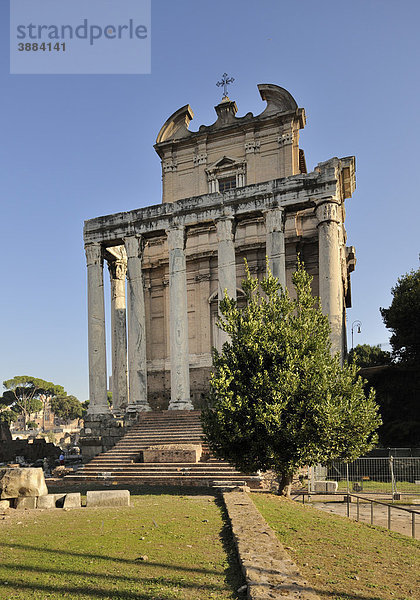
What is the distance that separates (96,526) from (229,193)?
56.6 feet

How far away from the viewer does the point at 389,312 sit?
33.2 metres

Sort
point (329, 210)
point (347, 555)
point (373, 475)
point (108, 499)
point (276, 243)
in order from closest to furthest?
point (347, 555) < point (108, 499) < point (373, 475) < point (329, 210) < point (276, 243)

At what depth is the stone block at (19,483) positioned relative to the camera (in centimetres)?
1377

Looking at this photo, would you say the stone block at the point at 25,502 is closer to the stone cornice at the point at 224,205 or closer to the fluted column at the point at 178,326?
the fluted column at the point at 178,326

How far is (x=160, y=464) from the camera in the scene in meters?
19.0

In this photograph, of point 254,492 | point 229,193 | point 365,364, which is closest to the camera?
point 254,492

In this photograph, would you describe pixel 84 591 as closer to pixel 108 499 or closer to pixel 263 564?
pixel 263 564

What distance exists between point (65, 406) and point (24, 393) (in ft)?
40.5

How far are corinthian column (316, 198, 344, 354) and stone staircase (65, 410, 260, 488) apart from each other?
7490 mm

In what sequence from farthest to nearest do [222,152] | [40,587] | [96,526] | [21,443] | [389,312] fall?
[21,443] → [389,312] → [222,152] → [96,526] → [40,587]

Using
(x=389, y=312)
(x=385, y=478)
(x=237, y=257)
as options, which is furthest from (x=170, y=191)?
(x=385, y=478)

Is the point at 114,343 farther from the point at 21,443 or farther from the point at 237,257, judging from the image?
the point at 21,443

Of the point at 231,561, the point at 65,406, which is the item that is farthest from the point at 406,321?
the point at 65,406

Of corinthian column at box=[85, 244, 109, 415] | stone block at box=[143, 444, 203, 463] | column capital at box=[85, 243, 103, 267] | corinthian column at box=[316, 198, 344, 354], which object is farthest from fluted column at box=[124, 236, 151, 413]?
corinthian column at box=[316, 198, 344, 354]
